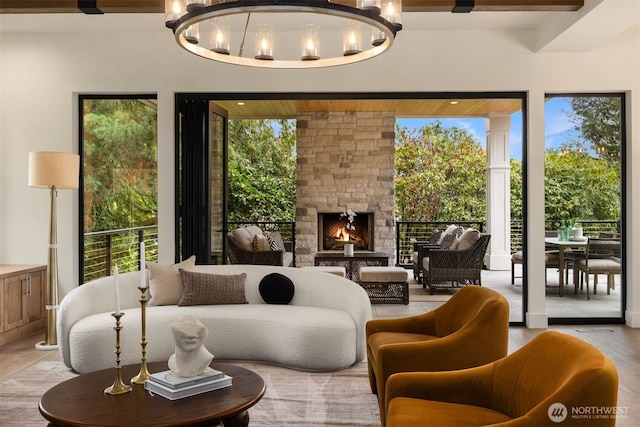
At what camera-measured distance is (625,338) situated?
5.44m

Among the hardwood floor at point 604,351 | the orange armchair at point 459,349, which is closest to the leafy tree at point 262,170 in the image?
the hardwood floor at point 604,351

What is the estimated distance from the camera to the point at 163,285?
4.79 meters

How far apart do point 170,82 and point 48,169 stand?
1524 millimetres

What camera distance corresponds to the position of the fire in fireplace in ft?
33.3

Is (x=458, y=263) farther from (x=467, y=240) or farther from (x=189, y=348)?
(x=189, y=348)

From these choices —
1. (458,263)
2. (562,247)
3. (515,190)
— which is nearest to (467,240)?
(458,263)

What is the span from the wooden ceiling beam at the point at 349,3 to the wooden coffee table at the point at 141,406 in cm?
330

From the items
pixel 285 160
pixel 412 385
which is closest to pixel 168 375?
pixel 412 385

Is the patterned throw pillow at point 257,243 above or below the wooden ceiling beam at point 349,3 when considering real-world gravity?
below

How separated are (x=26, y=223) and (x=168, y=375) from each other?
4.02 meters

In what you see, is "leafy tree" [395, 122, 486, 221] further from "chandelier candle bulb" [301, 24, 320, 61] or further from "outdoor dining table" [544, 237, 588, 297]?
"chandelier candle bulb" [301, 24, 320, 61]

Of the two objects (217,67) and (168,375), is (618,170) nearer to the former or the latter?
(217,67)

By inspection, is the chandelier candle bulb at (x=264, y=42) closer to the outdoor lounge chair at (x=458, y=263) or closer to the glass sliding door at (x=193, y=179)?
the glass sliding door at (x=193, y=179)

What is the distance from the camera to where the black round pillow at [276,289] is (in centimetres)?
487
